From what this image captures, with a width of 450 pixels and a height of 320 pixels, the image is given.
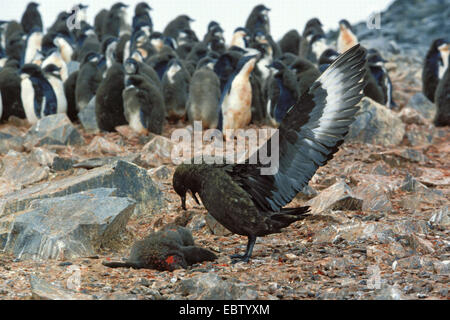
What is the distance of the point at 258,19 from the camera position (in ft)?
57.3

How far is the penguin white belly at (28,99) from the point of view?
10.1m

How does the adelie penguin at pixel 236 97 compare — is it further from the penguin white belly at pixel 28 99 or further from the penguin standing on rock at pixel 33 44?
the penguin standing on rock at pixel 33 44

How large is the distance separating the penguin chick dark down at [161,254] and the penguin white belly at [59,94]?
6.78 m

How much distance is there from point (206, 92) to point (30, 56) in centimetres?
817

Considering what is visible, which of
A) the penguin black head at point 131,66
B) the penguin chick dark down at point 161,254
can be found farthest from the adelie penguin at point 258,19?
the penguin chick dark down at point 161,254

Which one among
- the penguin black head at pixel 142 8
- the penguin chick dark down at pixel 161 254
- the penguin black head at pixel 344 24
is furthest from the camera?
the penguin black head at pixel 142 8

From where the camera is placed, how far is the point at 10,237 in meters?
4.47

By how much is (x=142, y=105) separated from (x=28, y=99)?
2.48 m

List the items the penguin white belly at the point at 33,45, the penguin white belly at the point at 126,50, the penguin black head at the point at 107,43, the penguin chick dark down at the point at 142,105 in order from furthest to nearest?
the penguin white belly at the point at 33,45, the penguin black head at the point at 107,43, the penguin white belly at the point at 126,50, the penguin chick dark down at the point at 142,105

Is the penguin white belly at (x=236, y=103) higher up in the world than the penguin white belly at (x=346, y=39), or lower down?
lower down

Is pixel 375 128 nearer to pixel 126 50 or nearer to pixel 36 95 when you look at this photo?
pixel 36 95

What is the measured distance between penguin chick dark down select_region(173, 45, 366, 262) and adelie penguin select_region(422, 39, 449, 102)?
898cm

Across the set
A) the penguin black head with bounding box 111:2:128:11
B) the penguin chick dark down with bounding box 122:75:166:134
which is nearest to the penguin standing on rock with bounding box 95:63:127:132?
the penguin chick dark down with bounding box 122:75:166:134
